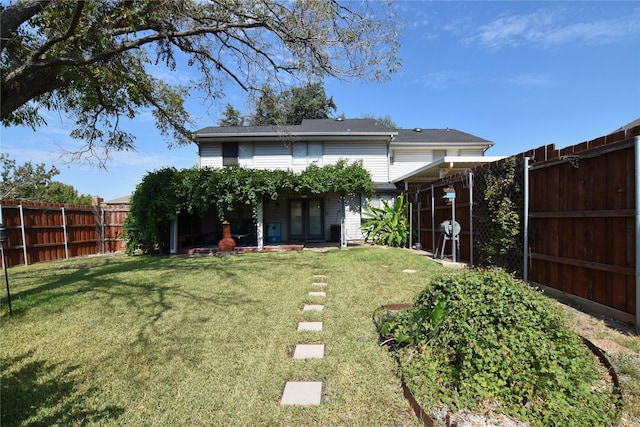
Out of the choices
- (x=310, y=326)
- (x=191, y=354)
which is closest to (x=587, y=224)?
(x=310, y=326)

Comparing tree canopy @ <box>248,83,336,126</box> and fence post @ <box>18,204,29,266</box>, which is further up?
tree canopy @ <box>248,83,336,126</box>

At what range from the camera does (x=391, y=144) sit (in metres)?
15.7

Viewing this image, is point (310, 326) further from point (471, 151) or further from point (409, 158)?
point (471, 151)

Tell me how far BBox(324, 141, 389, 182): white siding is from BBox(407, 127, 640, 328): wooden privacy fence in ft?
29.0

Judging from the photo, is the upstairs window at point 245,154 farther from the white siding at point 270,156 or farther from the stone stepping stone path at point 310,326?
the stone stepping stone path at point 310,326

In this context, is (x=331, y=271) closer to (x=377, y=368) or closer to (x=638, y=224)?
(x=377, y=368)

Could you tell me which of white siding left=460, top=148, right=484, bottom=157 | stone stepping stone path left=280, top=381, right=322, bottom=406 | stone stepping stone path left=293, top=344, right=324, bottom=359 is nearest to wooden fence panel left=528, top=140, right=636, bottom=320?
stone stepping stone path left=293, top=344, right=324, bottom=359

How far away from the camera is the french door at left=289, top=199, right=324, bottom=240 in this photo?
49.5 ft

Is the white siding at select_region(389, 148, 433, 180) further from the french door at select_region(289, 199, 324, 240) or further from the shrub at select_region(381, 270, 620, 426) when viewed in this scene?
the shrub at select_region(381, 270, 620, 426)

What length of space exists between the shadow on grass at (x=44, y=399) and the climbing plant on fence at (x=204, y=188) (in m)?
8.57

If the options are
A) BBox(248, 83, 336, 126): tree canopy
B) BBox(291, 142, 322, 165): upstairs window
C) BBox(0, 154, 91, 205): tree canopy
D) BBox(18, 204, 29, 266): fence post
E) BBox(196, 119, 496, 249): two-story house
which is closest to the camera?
BBox(248, 83, 336, 126): tree canopy

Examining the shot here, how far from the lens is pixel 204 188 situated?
11203mm

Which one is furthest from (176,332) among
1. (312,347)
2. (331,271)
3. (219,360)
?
(331,271)

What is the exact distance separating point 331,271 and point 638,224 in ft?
17.3
